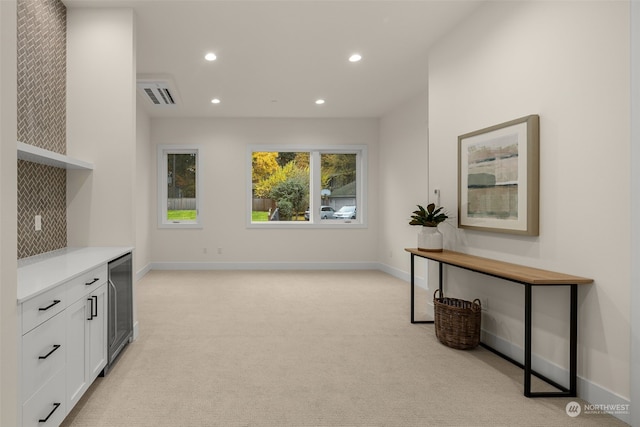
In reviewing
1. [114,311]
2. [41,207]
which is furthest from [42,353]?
[41,207]

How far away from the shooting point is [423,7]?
10.1 feet

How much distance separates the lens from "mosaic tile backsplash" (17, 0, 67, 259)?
2.42 m

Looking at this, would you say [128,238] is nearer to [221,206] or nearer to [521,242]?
[521,242]

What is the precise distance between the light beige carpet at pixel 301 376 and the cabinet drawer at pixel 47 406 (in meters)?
0.24

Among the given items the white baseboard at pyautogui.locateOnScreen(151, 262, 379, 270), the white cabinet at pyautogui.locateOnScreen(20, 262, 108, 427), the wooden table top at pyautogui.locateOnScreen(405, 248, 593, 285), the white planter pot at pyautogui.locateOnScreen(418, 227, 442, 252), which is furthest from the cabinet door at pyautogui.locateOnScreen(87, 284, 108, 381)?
the white baseboard at pyautogui.locateOnScreen(151, 262, 379, 270)

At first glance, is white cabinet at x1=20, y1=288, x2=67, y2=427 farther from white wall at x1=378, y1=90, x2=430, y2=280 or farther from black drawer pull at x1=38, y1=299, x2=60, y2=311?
white wall at x1=378, y1=90, x2=430, y2=280

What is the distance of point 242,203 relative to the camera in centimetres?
665

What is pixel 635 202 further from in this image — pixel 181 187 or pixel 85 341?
pixel 181 187

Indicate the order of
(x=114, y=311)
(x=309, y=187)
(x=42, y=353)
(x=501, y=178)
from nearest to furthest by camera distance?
1. (x=42, y=353)
2. (x=114, y=311)
3. (x=501, y=178)
4. (x=309, y=187)

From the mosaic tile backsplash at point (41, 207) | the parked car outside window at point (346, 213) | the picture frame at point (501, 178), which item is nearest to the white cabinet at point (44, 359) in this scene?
the mosaic tile backsplash at point (41, 207)

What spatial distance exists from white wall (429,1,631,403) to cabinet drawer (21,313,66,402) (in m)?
2.90

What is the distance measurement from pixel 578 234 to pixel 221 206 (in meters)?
5.59

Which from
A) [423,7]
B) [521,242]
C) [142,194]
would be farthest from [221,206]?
[521,242]

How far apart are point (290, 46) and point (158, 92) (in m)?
2.26
